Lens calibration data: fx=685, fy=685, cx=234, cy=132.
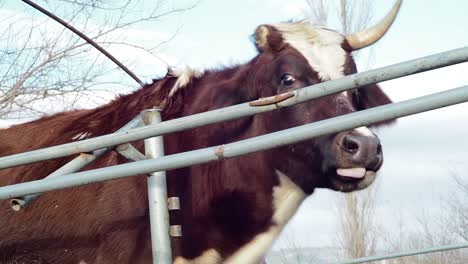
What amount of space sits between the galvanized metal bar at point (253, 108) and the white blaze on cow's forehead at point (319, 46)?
77.6 inches

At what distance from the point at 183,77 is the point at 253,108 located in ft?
7.51

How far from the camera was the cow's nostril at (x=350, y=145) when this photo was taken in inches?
141

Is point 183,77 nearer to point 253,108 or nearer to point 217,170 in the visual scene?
point 217,170

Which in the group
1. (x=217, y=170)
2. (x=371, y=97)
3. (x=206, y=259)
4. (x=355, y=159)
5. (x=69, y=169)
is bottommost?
(x=206, y=259)

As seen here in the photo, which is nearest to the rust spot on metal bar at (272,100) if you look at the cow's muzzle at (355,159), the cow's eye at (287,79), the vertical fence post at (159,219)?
the vertical fence post at (159,219)

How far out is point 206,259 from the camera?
3.80 metres

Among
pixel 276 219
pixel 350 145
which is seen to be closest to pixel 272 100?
pixel 350 145

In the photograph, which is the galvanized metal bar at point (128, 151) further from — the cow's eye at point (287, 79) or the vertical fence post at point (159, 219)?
the cow's eye at point (287, 79)

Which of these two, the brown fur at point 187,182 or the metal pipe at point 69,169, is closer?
the metal pipe at point 69,169

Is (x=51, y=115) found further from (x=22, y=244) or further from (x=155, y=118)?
(x=155, y=118)

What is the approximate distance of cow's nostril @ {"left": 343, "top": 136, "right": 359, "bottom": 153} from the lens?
357cm

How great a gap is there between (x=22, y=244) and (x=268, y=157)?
1504 mm

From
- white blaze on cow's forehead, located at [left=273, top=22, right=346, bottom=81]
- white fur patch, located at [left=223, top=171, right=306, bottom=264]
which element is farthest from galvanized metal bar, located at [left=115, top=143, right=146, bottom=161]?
white blaze on cow's forehead, located at [left=273, top=22, right=346, bottom=81]

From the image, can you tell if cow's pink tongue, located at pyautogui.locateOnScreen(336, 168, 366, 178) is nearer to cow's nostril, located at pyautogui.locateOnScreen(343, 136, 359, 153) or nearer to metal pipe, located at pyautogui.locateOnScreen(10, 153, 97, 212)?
cow's nostril, located at pyautogui.locateOnScreen(343, 136, 359, 153)
